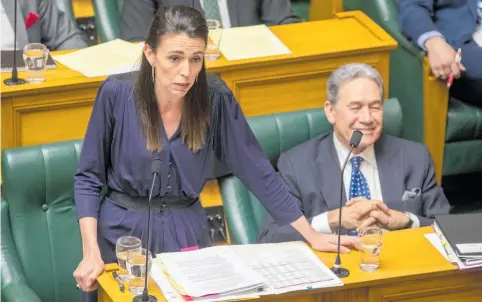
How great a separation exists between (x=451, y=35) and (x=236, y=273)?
68.2 inches

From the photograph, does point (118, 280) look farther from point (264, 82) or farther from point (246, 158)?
point (264, 82)

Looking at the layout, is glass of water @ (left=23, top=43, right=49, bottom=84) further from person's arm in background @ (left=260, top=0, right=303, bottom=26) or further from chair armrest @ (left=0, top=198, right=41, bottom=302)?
person's arm in background @ (left=260, top=0, right=303, bottom=26)

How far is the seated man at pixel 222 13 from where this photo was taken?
3.80 metres

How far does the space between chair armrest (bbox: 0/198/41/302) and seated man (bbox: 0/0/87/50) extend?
910 mm

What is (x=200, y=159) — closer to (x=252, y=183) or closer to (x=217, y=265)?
(x=252, y=183)

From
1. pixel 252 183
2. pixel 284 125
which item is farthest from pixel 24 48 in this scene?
pixel 252 183

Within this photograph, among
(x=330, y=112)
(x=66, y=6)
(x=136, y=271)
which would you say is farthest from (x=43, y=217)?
(x=66, y=6)

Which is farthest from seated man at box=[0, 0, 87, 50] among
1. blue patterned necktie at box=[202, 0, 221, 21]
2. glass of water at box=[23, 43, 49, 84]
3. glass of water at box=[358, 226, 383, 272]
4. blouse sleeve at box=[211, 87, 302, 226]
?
glass of water at box=[358, 226, 383, 272]

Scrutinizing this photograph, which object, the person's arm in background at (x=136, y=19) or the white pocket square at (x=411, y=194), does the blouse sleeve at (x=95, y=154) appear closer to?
the white pocket square at (x=411, y=194)

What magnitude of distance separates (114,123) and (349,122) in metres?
0.74

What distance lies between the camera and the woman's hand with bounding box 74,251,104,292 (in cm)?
243

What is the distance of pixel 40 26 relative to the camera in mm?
3799

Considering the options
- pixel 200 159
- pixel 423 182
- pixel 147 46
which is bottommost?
pixel 423 182

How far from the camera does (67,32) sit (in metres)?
3.81
